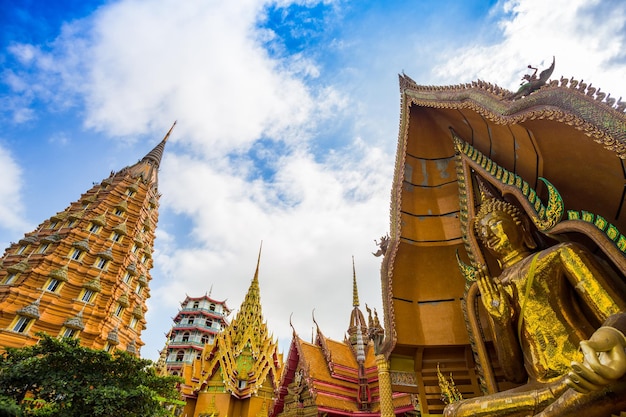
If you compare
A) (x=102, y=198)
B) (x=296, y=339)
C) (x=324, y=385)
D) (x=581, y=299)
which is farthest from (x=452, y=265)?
(x=102, y=198)

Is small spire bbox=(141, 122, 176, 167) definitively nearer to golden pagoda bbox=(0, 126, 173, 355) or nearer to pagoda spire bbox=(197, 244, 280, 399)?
golden pagoda bbox=(0, 126, 173, 355)

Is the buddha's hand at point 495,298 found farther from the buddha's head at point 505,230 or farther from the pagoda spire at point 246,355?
the pagoda spire at point 246,355

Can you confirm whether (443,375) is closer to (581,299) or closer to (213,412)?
(581,299)

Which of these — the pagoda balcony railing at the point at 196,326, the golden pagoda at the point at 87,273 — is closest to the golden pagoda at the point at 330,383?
the golden pagoda at the point at 87,273

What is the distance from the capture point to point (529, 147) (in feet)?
12.0

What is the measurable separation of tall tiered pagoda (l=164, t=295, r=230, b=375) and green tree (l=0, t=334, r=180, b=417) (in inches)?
1112

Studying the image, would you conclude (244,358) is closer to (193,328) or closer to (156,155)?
(156,155)

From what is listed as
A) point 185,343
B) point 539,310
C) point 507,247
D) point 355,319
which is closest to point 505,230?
point 507,247

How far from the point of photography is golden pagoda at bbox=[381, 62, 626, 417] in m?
2.78

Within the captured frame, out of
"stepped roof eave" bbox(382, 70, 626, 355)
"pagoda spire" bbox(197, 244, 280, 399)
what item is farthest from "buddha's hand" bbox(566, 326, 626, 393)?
"pagoda spire" bbox(197, 244, 280, 399)

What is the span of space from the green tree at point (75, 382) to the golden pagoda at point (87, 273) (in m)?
6.77

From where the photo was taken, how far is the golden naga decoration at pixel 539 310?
2178 mm

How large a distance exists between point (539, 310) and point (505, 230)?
96 cm

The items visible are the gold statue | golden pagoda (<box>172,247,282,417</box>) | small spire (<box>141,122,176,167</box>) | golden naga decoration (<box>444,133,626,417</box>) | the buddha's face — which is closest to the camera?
the gold statue
